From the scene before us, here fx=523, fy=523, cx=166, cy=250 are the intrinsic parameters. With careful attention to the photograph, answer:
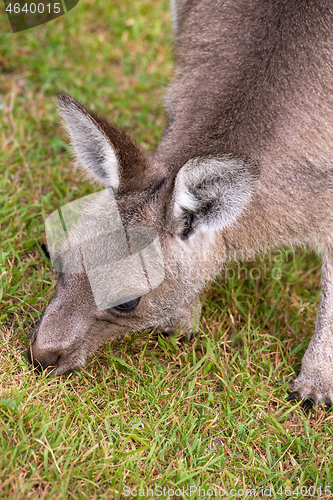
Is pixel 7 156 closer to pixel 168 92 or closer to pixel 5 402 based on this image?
pixel 168 92

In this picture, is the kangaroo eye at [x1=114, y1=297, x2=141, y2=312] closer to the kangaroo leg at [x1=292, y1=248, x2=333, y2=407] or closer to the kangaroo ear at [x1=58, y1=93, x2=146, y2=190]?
the kangaroo ear at [x1=58, y1=93, x2=146, y2=190]

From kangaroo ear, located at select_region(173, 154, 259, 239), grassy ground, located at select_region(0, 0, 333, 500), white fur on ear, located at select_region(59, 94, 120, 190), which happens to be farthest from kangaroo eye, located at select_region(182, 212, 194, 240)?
grassy ground, located at select_region(0, 0, 333, 500)

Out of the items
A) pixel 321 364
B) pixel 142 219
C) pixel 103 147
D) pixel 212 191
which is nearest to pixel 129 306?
pixel 142 219

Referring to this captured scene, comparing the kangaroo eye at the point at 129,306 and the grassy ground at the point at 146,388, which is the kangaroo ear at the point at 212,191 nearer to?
the kangaroo eye at the point at 129,306

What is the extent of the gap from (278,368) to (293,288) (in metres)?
0.91

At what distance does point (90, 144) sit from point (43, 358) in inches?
55.4

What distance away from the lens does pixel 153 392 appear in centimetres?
352

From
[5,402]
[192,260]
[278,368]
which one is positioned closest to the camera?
[5,402]

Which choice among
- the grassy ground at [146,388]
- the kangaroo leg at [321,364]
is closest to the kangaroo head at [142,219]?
the grassy ground at [146,388]

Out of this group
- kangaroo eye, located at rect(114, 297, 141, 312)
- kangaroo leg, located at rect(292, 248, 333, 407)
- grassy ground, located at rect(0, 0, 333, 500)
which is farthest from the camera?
kangaroo leg, located at rect(292, 248, 333, 407)

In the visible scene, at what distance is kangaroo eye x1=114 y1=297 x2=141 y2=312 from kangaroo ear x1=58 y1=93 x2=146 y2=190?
0.73 metres

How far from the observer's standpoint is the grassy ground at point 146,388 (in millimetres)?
2975

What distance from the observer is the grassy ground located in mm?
2975

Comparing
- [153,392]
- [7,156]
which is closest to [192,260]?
[153,392]
